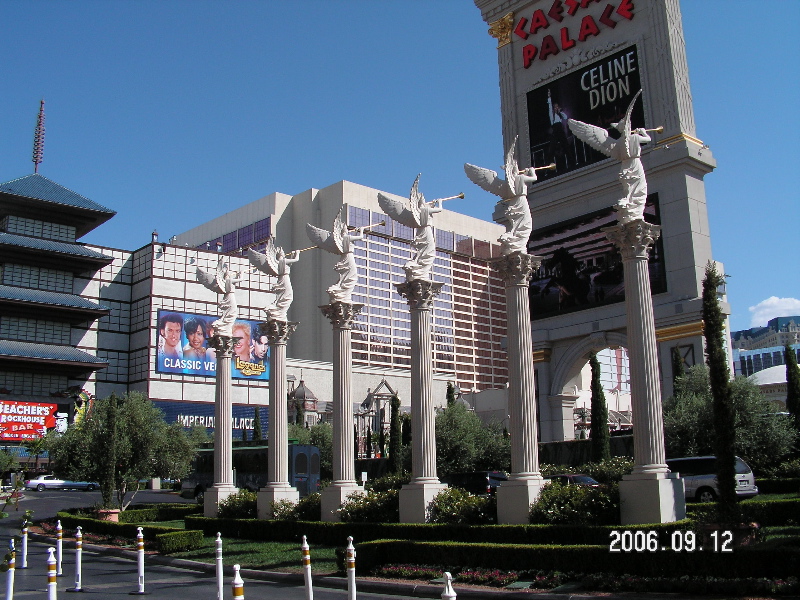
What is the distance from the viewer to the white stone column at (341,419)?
23.4 m

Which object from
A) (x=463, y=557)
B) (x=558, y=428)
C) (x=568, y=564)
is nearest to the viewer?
(x=568, y=564)

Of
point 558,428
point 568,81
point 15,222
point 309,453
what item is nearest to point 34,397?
point 15,222

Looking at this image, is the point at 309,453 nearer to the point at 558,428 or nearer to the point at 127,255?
the point at 558,428

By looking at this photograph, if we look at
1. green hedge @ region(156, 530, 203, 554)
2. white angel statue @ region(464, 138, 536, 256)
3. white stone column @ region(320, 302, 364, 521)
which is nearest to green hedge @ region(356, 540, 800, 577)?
white stone column @ region(320, 302, 364, 521)

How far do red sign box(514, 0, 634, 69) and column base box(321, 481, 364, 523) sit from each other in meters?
32.1

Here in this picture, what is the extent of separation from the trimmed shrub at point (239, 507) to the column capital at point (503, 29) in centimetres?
3466

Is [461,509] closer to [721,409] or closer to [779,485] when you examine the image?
[721,409]

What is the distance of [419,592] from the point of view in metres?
15.2

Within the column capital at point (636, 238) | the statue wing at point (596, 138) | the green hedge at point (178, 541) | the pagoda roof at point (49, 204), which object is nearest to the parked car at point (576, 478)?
the column capital at point (636, 238)

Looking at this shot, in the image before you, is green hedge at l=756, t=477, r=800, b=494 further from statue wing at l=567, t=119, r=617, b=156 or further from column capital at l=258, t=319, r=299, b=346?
column capital at l=258, t=319, r=299, b=346

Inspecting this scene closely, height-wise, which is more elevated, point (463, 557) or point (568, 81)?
point (568, 81)

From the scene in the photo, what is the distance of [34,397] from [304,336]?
51.4m

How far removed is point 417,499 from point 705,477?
36.6 ft

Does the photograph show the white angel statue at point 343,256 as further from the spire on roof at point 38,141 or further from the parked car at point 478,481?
the spire on roof at point 38,141
